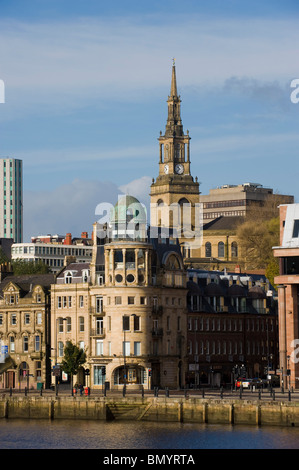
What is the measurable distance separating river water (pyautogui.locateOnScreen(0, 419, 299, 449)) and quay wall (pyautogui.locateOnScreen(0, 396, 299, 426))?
1.29 metres

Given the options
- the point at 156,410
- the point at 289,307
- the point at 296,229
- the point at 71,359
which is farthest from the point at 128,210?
the point at 156,410

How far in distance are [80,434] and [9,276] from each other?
194ft

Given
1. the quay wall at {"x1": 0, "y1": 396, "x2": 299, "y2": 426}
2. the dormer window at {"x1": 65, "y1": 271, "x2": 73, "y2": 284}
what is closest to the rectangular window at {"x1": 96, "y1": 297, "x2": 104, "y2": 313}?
the dormer window at {"x1": 65, "y1": 271, "x2": 73, "y2": 284}

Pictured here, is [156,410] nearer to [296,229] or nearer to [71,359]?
[71,359]

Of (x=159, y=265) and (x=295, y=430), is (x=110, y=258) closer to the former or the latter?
(x=159, y=265)

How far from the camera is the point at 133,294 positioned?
15775 cm

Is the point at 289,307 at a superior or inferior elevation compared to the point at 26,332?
superior

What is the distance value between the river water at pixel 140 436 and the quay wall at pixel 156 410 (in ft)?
4.23

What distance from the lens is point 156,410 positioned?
134 metres

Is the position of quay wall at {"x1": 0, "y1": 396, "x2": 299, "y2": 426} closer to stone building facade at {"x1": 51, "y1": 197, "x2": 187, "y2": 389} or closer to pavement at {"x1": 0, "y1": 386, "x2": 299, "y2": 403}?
pavement at {"x1": 0, "y1": 386, "x2": 299, "y2": 403}

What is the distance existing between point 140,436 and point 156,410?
12040 mm

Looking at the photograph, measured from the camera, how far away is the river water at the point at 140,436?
11550 cm

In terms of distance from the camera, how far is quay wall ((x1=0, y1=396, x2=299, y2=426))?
4995 inches
